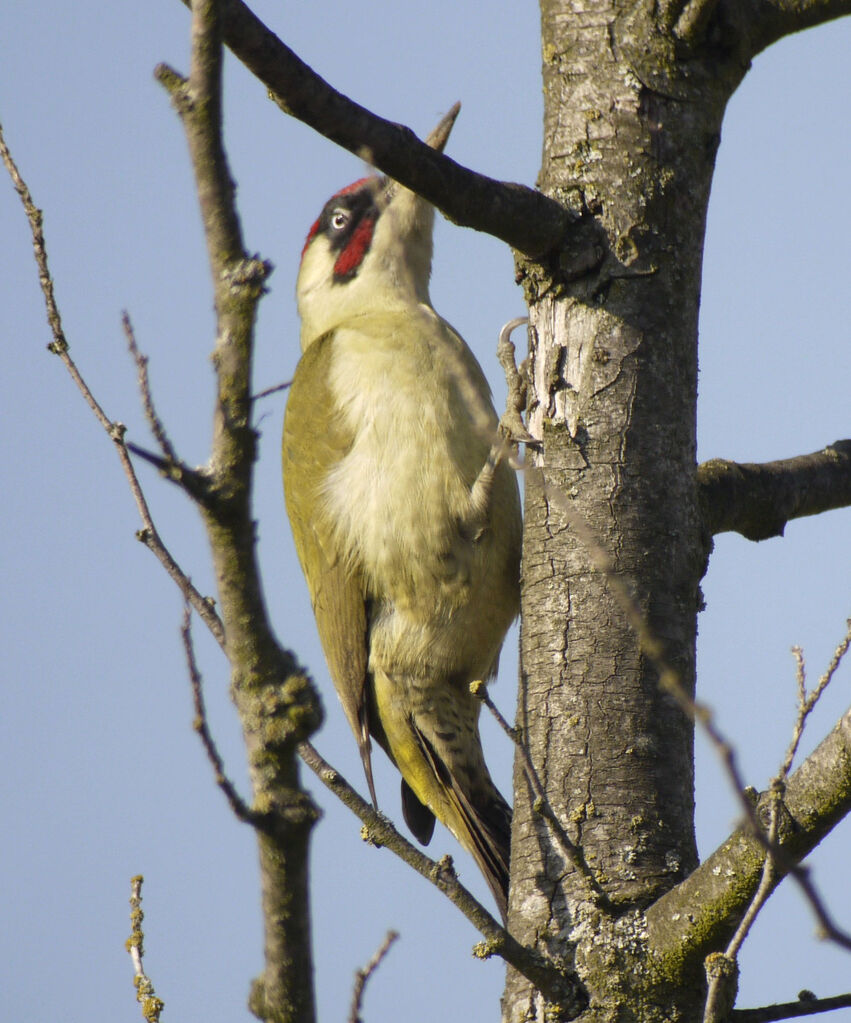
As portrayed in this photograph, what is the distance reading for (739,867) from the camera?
2.20 meters

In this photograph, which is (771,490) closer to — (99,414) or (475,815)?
(475,815)

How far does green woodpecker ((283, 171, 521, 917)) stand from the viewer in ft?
12.5

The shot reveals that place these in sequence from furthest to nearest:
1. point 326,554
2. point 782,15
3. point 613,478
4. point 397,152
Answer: point 326,554 → point 782,15 → point 613,478 → point 397,152

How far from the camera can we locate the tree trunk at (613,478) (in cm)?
275

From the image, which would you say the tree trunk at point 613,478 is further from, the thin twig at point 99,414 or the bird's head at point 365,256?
the bird's head at point 365,256

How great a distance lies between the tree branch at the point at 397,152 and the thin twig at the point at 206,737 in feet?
3.29

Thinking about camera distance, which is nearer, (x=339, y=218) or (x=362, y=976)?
(x=362, y=976)

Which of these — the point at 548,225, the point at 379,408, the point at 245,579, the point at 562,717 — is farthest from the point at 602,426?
the point at 245,579

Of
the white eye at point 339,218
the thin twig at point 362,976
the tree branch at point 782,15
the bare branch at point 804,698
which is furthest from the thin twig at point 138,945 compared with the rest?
the white eye at point 339,218

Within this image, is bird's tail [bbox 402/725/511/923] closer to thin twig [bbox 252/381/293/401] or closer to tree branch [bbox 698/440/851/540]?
tree branch [bbox 698/440/851/540]

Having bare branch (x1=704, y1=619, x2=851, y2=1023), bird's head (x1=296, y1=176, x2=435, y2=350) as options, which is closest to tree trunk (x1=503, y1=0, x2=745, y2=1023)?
bare branch (x1=704, y1=619, x2=851, y2=1023)

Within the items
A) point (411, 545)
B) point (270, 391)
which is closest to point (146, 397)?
point (270, 391)

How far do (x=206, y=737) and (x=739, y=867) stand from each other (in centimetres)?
103

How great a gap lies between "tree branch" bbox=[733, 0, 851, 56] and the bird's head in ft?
5.50
